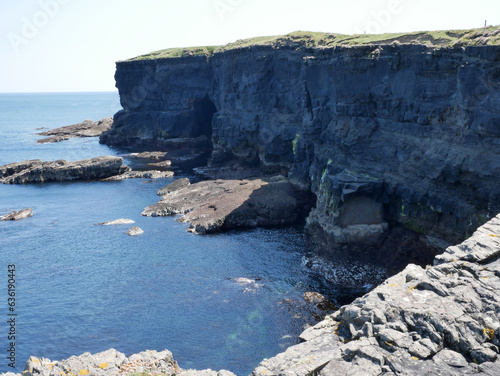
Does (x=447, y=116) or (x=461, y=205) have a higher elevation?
(x=447, y=116)

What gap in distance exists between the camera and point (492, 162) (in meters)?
36.6

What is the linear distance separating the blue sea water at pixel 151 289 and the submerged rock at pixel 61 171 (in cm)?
1971

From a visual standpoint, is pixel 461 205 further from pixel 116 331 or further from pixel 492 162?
pixel 116 331

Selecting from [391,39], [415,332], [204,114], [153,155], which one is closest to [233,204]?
[391,39]

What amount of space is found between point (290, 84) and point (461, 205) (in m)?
43.6

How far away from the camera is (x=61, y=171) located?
89688mm

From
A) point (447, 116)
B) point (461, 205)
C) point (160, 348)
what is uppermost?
point (447, 116)

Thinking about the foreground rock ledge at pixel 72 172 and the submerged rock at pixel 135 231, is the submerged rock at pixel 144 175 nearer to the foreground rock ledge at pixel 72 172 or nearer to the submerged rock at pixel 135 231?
the foreground rock ledge at pixel 72 172

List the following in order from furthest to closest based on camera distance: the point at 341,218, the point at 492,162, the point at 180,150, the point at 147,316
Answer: the point at 180,150 → the point at 341,218 → the point at 147,316 → the point at 492,162

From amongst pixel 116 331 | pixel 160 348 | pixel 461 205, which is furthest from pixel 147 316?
pixel 461 205

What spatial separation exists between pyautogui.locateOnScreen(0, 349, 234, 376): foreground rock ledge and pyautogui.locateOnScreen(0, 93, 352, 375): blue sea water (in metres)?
7.15

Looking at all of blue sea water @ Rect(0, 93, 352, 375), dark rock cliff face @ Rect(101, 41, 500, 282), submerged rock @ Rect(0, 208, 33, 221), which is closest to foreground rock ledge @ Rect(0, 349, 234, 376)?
blue sea water @ Rect(0, 93, 352, 375)

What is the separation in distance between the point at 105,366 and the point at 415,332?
49.6ft

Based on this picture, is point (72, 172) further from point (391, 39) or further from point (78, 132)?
point (78, 132)
